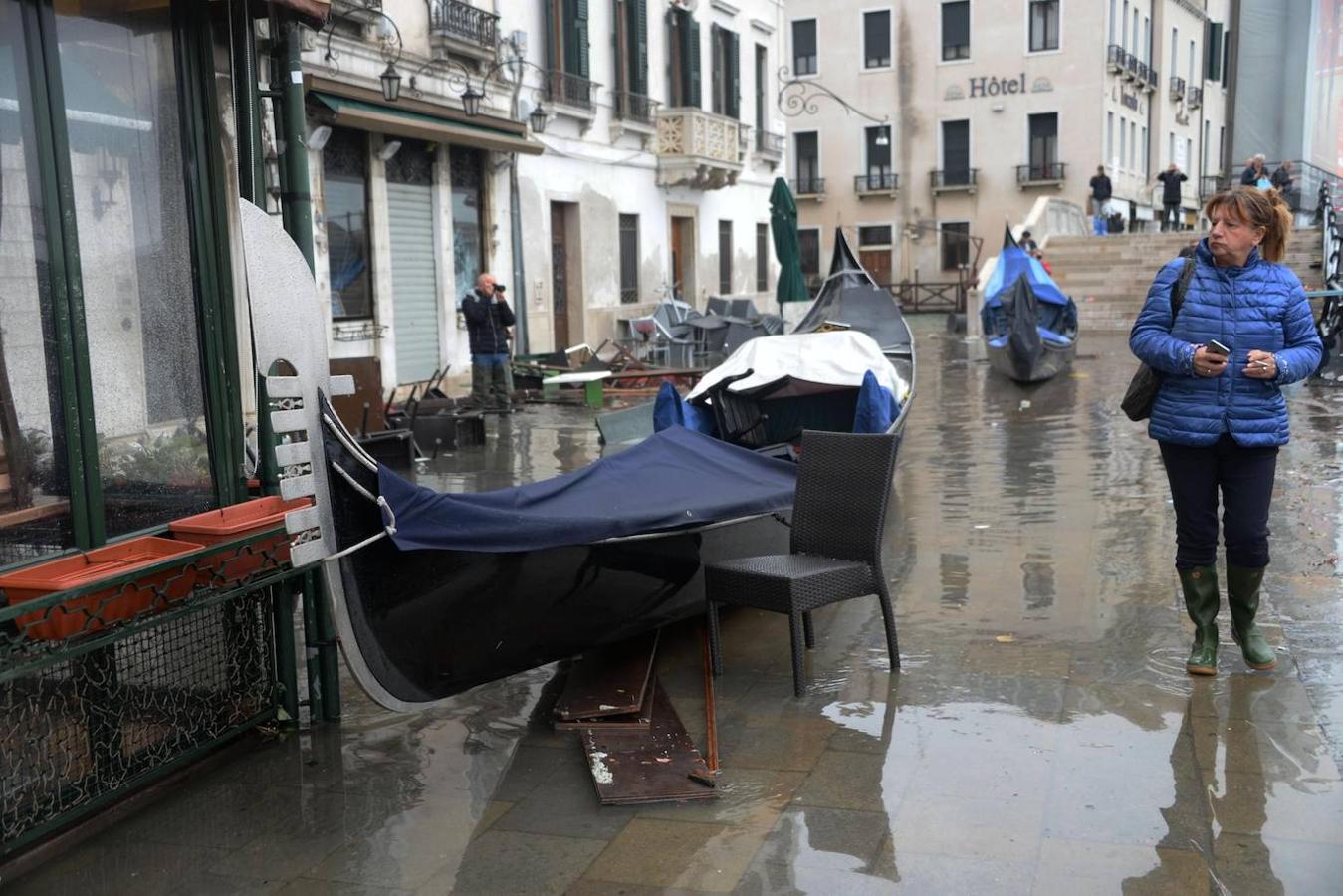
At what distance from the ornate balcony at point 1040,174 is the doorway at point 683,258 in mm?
18087

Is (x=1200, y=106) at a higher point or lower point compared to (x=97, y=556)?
higher

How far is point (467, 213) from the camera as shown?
679 inches

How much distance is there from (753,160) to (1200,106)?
28.4 metres

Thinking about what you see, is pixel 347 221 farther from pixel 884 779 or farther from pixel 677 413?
pixel 884 779

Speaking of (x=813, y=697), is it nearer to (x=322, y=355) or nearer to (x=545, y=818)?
(x=545, y=818)

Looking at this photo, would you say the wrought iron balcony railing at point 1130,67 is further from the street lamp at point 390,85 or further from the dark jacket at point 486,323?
the street lamp at point 390,85

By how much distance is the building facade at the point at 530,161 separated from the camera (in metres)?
14.8

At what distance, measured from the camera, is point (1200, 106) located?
4788 centimetres

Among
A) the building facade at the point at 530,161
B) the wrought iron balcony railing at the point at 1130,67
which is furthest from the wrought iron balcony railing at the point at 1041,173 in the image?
the building facade at the point at 530,161

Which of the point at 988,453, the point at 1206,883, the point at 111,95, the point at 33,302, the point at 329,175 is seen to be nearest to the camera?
the point at 1206,883

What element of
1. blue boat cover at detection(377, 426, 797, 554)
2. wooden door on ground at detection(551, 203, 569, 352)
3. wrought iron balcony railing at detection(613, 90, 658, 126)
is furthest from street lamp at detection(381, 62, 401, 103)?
blue boat cover at detection(377, 426, 797, 554)

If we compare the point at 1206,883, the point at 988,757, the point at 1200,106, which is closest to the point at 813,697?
the point at 988,757

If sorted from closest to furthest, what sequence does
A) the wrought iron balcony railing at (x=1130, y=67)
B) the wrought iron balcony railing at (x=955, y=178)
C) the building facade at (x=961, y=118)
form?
the building facade at (x=961, y=118)
the wrought iron balcony railing at (x=1130, y=67)
the wrought iron balcony railing at (x=955, y=178)

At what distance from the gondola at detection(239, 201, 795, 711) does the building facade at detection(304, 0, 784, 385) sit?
362 inches
